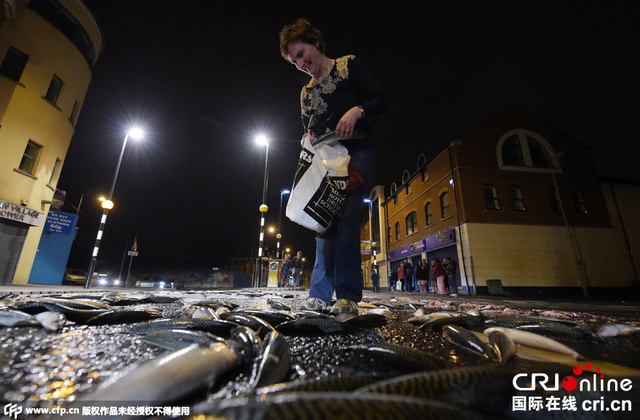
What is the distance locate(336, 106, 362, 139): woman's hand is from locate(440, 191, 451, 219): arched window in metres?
16.0

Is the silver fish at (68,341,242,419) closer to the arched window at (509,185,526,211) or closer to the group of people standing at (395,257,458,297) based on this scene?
the group of people standing at (395,257,458,297)

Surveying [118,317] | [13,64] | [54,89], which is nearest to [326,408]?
[118,317]

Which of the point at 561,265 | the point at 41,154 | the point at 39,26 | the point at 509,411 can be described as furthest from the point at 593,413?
the point at 561,265

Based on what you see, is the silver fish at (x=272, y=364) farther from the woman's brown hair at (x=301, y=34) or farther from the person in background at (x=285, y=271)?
the person in background at (x=285, y=271)

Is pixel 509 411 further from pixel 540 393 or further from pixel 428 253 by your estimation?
pixel 428 253

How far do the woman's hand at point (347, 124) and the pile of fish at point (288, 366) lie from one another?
161cm

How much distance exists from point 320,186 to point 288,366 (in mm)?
1664

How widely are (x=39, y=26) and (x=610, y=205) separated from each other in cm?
3063

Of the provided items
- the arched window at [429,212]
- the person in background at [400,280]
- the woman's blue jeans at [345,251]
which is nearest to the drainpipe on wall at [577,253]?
the arched window at [429,212]

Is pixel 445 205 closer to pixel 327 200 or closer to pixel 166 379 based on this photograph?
pixel 327 200

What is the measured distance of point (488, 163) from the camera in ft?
52.8

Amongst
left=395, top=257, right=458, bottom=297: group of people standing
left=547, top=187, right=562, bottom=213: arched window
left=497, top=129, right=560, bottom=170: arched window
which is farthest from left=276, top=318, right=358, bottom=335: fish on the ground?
left=547, top=187, right=562, bottom=213: arched window

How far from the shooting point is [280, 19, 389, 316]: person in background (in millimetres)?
2381

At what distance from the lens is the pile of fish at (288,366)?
38 cm
